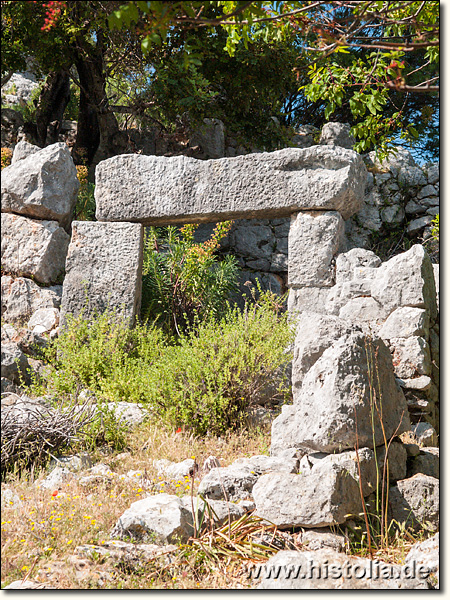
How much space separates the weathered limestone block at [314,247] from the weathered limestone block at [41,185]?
2.89 metres

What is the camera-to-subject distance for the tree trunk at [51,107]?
31.6 feet

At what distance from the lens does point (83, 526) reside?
3.17m

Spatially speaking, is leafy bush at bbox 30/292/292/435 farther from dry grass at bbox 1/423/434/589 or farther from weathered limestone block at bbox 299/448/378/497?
weathered limestone block at bbox 299/448/378/497

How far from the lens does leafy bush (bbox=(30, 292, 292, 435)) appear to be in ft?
16.0

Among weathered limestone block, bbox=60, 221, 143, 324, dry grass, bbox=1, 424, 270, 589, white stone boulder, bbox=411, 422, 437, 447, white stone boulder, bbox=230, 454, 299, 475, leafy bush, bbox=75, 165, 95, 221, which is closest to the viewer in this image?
dry grass, bbox=1, 424, 270, 589

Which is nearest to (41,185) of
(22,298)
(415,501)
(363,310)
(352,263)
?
(22,298)

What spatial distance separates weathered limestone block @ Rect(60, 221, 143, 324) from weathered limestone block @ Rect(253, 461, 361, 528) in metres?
3.40

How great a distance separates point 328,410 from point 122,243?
3682 mm

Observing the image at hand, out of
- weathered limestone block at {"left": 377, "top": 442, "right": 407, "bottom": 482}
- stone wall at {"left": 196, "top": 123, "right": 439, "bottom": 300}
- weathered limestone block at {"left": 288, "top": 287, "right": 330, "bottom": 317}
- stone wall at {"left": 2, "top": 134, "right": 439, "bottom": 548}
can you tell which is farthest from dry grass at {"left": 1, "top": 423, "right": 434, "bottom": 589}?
stone wall at {"left": 196, "top": 123, "right": 439, "bottom": 300}

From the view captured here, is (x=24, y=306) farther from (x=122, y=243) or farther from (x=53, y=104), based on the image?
(x=53, y=104)

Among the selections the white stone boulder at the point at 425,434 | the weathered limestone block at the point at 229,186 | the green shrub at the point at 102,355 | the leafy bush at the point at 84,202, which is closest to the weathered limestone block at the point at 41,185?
the weathered limestone block at the point at 229,186

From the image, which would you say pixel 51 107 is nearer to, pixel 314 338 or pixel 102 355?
pixel 102 355

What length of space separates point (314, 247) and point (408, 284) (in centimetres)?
142

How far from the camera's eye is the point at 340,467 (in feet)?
10.3
